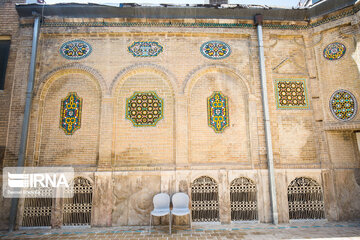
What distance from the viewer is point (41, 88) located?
6.71m

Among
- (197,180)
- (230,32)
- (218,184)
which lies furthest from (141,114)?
(230,32)

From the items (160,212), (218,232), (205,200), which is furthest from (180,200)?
(218,232)

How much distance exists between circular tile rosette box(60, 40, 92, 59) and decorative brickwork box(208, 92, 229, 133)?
408 centimetres

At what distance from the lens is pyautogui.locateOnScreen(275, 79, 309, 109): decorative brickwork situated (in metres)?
6.83

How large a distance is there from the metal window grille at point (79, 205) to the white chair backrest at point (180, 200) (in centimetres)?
232

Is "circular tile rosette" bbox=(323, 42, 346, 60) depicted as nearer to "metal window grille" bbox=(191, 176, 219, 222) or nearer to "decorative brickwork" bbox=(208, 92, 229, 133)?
"decorative brickwork" bbox=(208, 92, 229, 133)

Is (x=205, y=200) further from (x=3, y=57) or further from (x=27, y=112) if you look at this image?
(x=3, y=57)

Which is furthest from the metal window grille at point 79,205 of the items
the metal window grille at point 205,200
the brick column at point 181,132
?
the metal window grille at point 205,200

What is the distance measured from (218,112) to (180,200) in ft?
8.92

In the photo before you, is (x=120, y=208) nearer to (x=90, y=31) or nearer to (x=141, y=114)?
(x=141, y=114)

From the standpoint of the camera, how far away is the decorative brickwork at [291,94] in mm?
6828

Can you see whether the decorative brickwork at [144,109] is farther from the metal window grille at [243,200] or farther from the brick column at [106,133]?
the metal window grille at [243,200]

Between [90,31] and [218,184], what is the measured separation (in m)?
5.99

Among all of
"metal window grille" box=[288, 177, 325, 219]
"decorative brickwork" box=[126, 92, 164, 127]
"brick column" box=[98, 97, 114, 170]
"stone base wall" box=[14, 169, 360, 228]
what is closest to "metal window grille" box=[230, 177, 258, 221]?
"stone base wall" box=[14, 169, 360, 228]
